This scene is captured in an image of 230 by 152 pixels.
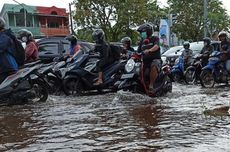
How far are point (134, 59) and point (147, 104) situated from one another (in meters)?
1.62

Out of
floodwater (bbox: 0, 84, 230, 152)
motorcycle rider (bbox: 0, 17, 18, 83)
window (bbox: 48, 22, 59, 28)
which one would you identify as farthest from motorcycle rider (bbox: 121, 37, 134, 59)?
window (bbox: 48, 22, 59, 28)

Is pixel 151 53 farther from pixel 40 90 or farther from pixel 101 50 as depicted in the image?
pixel 40 90

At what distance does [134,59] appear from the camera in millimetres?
8477

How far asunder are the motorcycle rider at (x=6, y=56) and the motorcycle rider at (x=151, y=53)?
2.41m

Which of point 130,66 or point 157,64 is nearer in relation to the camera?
point 157,64

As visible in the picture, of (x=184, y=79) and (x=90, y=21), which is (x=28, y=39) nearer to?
(x=184, y=79)

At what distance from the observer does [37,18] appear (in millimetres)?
50281

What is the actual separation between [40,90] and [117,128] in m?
3.65

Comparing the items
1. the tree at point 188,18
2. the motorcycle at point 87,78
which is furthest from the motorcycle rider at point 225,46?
the tree at point 188,18

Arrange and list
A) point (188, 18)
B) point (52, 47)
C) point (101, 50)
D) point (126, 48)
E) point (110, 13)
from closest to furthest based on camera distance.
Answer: point (101, 50), point (126, 48), point (52, 47), point (110, 13), point (188, 18)

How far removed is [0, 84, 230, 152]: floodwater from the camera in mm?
3947

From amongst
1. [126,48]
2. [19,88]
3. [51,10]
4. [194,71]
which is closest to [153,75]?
[19,88]

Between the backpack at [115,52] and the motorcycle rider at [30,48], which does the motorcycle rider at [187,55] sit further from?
the motorcycle rider at [30,48]

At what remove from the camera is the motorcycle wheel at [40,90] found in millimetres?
8102
